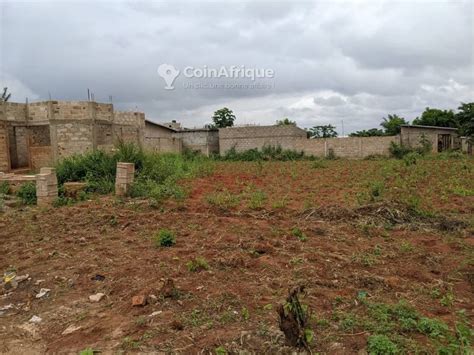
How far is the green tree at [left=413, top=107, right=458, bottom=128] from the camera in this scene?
27.7m

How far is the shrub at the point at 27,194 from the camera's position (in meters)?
8.34

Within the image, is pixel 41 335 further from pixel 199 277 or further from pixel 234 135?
pixel 234 135

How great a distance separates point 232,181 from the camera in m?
11.2

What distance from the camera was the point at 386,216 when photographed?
18.7 feet

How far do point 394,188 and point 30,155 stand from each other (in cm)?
1346

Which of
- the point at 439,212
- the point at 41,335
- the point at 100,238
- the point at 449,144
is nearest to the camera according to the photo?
the point at 41,335

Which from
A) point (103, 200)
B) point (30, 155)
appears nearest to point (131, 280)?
point (103, 200)

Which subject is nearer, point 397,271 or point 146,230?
point 397,271

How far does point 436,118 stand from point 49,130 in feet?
90.6

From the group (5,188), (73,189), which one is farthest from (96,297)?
(5,188)

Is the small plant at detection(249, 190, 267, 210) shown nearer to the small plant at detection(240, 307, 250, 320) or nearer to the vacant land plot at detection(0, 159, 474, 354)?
the vacant land plot at detection(0, 159, 474, 354)

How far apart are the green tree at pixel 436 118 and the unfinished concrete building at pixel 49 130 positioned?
2512 cm

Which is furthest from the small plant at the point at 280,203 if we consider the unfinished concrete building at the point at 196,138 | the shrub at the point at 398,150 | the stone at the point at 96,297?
the unfinished concrete building at the point at 196,138

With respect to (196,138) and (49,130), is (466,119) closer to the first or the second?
(196,138)
